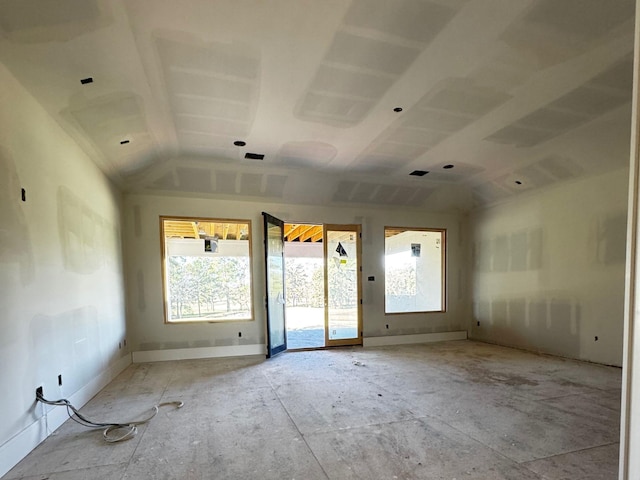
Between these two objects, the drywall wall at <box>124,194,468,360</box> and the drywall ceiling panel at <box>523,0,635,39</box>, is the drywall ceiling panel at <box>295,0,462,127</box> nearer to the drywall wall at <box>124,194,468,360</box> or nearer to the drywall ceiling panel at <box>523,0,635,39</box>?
the drywall ceiling panel at <box>523,0,635,39</box>

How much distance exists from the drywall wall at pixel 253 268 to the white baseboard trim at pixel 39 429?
1510 mm

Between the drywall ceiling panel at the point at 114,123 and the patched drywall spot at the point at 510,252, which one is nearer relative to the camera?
the drywall ceiling panel at the point at 114,123

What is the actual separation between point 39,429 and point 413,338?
5813 millimetres

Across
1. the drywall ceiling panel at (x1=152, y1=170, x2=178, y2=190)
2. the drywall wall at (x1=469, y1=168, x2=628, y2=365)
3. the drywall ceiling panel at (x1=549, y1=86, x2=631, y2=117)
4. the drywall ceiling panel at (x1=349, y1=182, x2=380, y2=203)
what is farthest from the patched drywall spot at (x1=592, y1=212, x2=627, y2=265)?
the drywall ceiling panel at (x1=152, y1=170, x2=178, y2=190)

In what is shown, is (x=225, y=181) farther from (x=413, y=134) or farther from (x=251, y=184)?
(x=413, y=134)

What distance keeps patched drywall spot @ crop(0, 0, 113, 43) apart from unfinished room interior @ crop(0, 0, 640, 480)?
0.02 metres

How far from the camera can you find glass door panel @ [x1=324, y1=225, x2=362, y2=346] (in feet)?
20.6

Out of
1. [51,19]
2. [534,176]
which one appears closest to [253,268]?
[51,19]

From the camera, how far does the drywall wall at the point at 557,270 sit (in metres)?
4.59

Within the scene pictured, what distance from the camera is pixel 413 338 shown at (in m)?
6.62

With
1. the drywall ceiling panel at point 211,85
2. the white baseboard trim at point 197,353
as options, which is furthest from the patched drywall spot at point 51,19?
the white baseboard trim at point 197,353

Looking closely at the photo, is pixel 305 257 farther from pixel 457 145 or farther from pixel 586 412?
pixel 586 412

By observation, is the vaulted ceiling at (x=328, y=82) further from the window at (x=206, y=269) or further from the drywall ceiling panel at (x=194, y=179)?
the window at (x=206, y=269)

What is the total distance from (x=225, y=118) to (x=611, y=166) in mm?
5182
